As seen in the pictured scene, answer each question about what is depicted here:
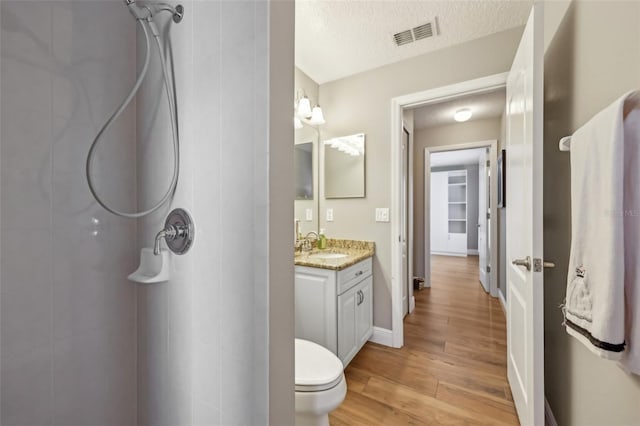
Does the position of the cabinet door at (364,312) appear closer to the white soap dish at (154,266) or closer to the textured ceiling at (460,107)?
the white soap dish at (154,266)

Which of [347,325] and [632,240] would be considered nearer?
[632,240]

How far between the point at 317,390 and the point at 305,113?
2.05 metres

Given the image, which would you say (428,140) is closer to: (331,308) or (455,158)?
(455,158)

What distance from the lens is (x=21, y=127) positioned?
A: 0.76 metres

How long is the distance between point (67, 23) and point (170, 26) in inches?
12.1

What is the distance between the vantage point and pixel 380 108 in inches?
93.7

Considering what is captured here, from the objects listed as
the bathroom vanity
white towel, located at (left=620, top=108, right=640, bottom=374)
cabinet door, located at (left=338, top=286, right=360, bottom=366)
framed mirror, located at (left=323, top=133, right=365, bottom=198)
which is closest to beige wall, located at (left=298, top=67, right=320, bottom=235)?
framed mirror, located at (left=323, top=133, right=365, bottom=198)

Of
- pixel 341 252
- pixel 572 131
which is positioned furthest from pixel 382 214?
pixel 572 131

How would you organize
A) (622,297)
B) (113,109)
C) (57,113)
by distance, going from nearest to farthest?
1. (622,297)
2. (57,113)
3. (113,109)

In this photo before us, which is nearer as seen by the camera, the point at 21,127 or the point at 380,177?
the point at 21,127

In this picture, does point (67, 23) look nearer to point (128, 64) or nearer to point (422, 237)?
point (128, 64)

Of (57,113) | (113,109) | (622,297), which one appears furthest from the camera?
(113,109)

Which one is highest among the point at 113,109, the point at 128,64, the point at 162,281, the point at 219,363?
the point at 128,64

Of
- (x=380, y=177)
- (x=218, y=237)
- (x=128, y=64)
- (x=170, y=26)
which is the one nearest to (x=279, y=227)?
(x=218, y=237)
